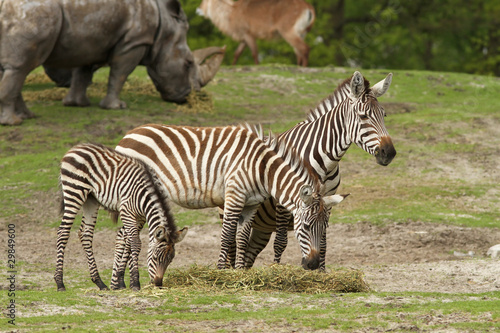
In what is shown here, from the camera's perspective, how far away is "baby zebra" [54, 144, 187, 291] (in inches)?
322

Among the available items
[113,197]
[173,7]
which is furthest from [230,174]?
[173,7]

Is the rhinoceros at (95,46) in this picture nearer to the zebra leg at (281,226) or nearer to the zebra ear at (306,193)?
the zebra leg at (281,226)

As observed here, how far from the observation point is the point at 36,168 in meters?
14.4

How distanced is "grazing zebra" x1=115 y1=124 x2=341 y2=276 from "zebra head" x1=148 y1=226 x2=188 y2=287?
0.81 m

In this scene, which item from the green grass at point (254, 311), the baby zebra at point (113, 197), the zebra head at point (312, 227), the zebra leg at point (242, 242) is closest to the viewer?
the green grass at point (254, 311)

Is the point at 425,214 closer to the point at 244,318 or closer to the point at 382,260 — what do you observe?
the point at 382,260

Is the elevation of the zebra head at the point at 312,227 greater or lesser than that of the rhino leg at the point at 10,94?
lesser

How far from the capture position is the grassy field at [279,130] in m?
6.78

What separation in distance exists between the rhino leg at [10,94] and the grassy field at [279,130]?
0.80 ft

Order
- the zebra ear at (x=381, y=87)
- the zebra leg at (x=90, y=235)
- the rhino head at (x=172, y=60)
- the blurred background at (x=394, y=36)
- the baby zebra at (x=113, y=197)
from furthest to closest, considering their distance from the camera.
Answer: the blurred background at (x=394, y=36) < the rhino head at (x=172, y=60) < the zebra ear at (x=381, y=87) < the zebra leg at (x=90, y=235) < the baby zebra at (x=113, y=197)

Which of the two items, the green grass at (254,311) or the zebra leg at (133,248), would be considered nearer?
the green grass at (254,311)

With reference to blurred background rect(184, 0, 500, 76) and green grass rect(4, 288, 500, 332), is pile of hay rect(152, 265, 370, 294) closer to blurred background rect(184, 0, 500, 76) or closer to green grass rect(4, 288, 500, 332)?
green grass rect(4, 288, 500, 332)

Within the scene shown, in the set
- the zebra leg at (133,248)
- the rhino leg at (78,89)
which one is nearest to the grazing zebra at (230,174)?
the zebra leg at (133,248)

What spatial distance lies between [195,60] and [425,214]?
890 centimetres
